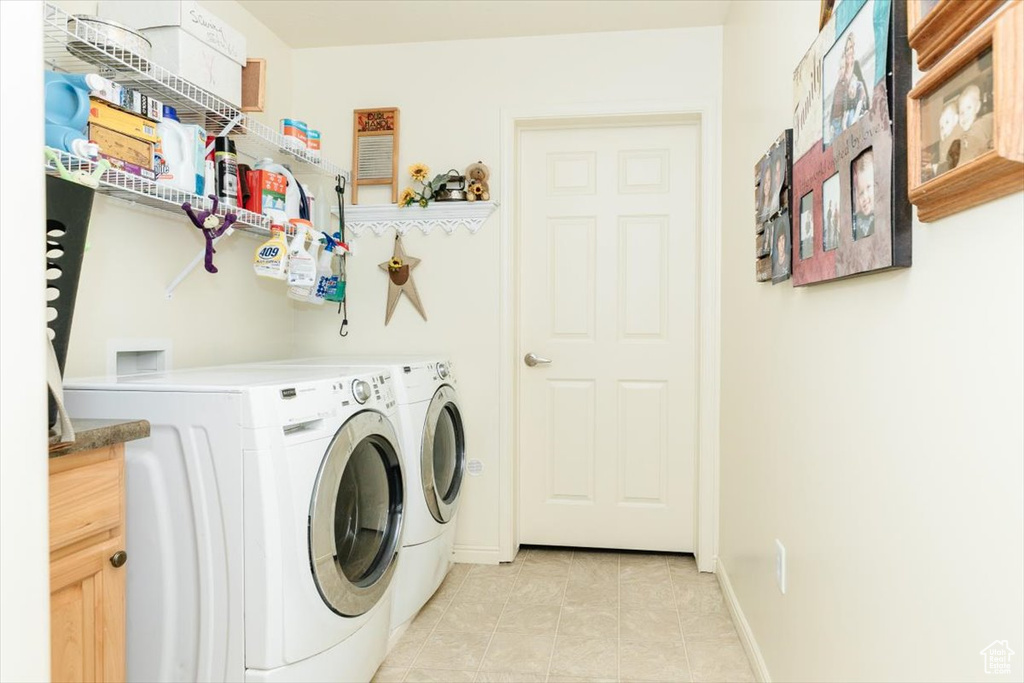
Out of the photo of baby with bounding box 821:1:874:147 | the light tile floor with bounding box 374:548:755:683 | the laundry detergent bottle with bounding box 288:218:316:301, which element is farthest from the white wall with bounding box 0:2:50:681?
the laundry detergent bottle with bounding box 288:218:316:301

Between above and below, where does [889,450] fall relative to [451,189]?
below

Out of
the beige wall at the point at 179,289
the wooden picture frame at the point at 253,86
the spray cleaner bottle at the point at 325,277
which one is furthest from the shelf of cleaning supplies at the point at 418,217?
the wooden picture frame at the point at 253,86

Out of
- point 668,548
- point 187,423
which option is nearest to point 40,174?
point 187,423

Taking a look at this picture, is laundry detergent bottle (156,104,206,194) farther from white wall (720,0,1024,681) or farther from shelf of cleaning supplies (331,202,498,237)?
white wall (720,0,1024,681)

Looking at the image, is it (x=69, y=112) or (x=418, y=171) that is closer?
(x=69, y=112)

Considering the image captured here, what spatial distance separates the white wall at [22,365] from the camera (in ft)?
2.29

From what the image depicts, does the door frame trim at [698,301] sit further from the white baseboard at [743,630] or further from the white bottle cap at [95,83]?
the white bottle cap at [95,83]

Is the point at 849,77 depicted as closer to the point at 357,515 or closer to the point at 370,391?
the point at 370,391

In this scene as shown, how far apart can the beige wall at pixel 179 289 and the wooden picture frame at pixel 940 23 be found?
2.08 m

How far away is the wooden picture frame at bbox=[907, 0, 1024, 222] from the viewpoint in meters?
0.66

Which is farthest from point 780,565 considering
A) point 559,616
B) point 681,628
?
point 559,616

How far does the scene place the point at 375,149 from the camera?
3.12 meters

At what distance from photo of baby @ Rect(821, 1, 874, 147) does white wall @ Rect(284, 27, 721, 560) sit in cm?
174

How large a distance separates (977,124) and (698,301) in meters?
2.32
